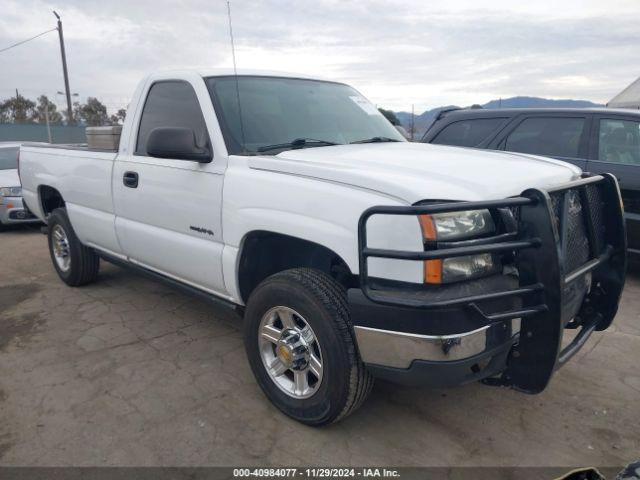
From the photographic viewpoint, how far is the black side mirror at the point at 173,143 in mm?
3043

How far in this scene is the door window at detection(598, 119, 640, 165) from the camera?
531 centimetres

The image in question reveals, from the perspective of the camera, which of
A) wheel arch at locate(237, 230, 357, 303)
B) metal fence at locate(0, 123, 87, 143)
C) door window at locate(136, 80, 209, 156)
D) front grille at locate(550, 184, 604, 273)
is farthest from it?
metal fence at locate(0, 123, 87, 143)

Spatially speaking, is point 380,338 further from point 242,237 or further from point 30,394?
point 30,394

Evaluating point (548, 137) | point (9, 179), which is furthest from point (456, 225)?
point (9, 179)

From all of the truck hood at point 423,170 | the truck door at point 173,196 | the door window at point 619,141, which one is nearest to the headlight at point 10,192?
the truck door at point 173,196

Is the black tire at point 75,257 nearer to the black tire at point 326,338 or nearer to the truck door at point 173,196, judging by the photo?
the truck door at point 173,196

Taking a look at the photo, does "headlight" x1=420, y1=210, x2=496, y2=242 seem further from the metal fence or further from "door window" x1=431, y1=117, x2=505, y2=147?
the metal fence

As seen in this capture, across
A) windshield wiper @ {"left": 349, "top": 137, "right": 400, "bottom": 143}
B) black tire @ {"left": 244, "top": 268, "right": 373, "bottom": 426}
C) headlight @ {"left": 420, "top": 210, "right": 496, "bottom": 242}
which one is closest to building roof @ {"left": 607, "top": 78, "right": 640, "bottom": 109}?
windshield wiper @ {"left": 349, "top": 137, "right": 400, "bottom": 143}

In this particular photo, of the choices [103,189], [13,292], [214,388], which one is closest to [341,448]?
[214,388]

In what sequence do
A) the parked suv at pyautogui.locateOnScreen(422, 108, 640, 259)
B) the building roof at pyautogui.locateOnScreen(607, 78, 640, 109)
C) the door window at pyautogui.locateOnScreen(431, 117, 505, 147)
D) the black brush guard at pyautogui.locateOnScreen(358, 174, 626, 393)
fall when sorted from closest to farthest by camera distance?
1. the black brush guard at pyautogui.locateOnScreen(358, 174, 626, 393)
2. the parked suv at pyautogui.locateOnScreen(422, 108, 640, 259)
3. the door window at pyautogui.locateOnScreen(431, 117, 505, 147)
4. the building roof at pyautogui.locateOnScreen(607, 78, 640, 109)

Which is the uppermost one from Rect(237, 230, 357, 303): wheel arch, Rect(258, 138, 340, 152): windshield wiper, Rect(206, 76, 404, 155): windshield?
Rect(206, 76, 404, 155): windshield

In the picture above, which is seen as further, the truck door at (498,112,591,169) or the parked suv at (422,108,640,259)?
A: the truck door at (498,112,591,169)

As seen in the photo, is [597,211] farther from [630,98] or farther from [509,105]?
[630,98]

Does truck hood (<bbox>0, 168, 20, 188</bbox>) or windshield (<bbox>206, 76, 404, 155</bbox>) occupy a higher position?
windshield (<bbox>206, 76, 404, 155</bbox>)
